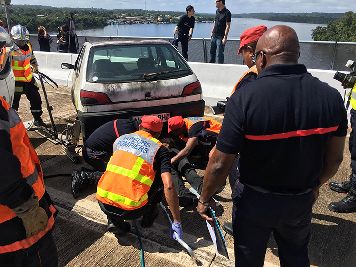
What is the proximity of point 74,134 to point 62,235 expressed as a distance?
75.8 inches

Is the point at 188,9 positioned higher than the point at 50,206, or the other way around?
the point at 188,9

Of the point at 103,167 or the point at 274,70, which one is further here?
the point at 103,167

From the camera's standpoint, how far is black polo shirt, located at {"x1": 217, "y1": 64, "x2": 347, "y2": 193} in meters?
1.89

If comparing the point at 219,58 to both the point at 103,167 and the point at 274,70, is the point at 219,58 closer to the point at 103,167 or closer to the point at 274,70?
the point at 103,167

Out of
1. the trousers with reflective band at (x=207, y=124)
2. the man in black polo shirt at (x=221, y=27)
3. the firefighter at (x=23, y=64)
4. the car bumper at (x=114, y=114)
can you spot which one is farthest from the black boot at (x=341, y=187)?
the man in black polo shirt at (x=221, y=27)

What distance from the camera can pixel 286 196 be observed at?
2.08 meters

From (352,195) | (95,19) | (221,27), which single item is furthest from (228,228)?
(95,19)

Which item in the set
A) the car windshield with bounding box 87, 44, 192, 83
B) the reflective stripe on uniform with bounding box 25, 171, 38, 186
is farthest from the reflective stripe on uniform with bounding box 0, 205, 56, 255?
the car windshield with bounding box 87, 44, 192, 83

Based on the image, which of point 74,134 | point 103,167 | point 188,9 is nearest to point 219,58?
point 188,9

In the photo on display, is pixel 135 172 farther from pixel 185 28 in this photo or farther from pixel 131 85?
pixel 185 28

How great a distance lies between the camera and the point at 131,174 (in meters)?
3.15

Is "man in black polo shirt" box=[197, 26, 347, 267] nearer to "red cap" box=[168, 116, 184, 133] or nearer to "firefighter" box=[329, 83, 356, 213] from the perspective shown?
"firefighter" box=[329, 83, 356, 213]

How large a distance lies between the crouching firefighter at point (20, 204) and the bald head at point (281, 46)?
1.45m

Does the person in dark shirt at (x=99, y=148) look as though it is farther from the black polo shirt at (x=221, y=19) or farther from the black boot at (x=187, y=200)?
the black polo shirt at (x=221, y=19)
